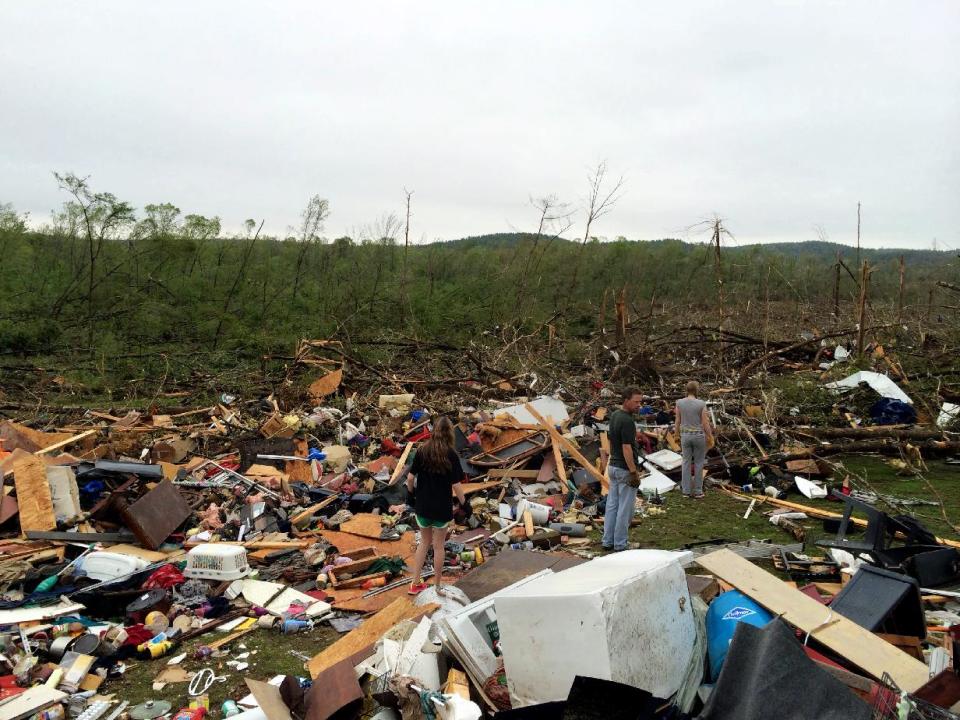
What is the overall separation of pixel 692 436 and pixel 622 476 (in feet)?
8.15

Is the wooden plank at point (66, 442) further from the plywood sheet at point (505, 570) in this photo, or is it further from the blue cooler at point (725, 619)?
the blue cooler at point (725, 619)

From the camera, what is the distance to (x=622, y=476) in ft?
24.0

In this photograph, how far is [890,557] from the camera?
5.42 m

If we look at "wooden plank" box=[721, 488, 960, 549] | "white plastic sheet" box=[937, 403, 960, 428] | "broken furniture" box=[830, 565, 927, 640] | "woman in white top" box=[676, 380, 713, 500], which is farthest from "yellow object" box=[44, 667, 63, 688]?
"white plastic sheet" box=[937, 403, 960, 428]

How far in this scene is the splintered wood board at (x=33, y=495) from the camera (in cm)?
743

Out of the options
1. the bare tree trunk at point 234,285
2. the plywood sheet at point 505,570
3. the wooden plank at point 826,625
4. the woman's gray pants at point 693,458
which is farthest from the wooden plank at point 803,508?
the bare tree trunk at point 234,285

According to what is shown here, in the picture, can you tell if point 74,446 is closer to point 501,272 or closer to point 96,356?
point 96,356

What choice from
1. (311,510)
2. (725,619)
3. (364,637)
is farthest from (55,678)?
(725,619)

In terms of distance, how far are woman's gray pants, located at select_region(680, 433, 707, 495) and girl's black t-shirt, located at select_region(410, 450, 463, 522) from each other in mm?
4513

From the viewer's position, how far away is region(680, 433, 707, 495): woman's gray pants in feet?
30.8

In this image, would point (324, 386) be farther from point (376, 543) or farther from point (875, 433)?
point (875, 433)

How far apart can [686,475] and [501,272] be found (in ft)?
64.8

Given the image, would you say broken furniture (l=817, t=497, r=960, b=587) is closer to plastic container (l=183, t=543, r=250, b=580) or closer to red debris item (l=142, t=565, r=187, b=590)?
plastic container (l=183, t=543, r=250, b=580)

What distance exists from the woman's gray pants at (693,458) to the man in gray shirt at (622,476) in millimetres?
2282
